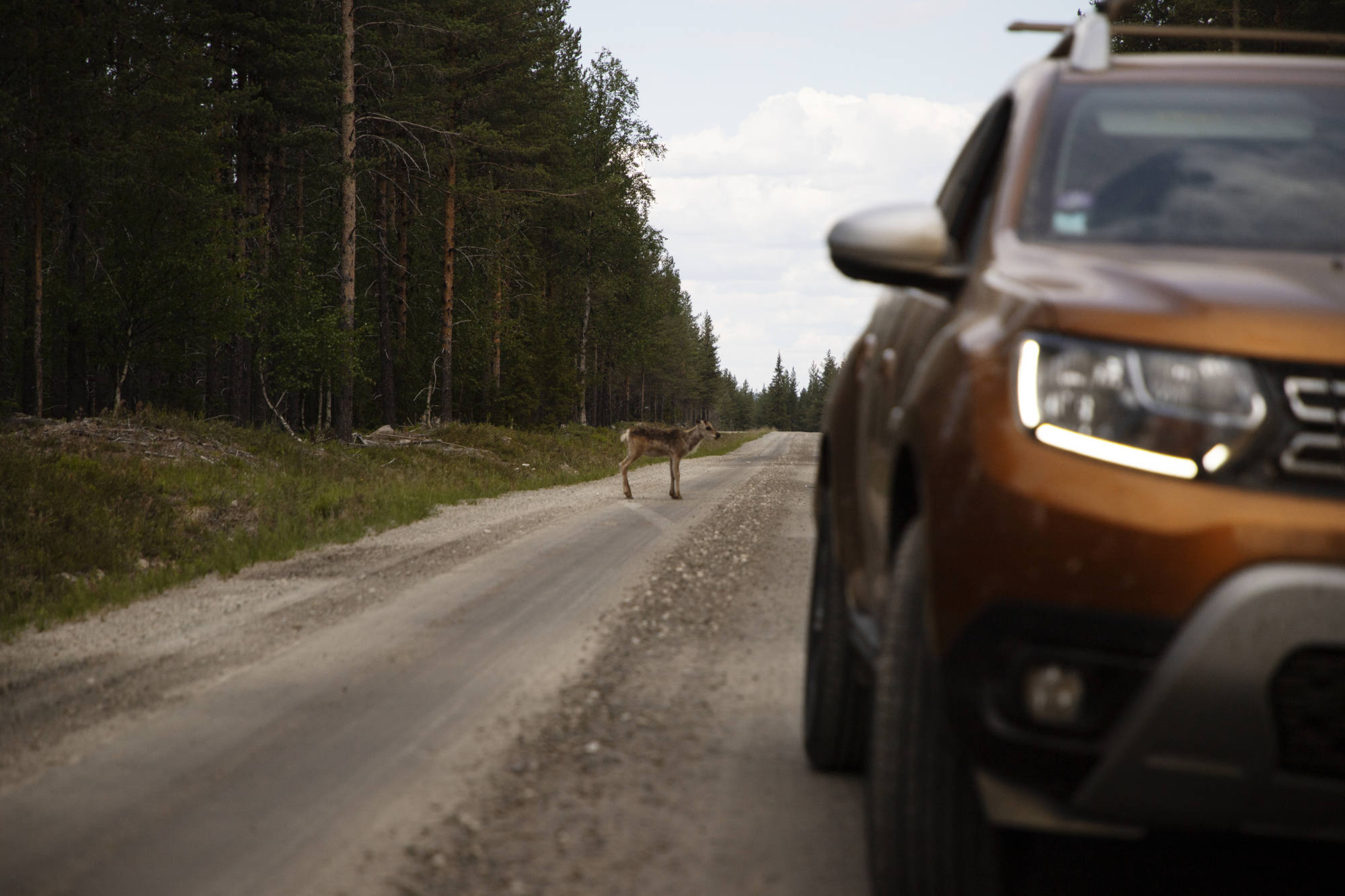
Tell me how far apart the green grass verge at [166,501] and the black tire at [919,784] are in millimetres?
6619

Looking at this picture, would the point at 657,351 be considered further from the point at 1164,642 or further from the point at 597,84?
the point at 1164,642

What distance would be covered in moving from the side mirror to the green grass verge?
6.51 meters

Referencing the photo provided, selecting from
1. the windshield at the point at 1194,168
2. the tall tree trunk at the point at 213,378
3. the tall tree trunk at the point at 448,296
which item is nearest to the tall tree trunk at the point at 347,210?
the tall tree trunk at the point at 448,296

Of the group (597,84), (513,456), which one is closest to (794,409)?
(597,84)

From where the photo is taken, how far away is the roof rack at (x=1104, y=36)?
3113mm

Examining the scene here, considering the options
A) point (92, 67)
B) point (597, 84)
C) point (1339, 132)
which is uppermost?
point (597, 84)

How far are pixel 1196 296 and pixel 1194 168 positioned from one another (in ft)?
2.80

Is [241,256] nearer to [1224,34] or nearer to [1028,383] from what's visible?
[1224,34]

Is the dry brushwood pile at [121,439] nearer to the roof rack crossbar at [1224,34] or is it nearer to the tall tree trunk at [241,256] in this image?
the tall tree trunk at [241,256]

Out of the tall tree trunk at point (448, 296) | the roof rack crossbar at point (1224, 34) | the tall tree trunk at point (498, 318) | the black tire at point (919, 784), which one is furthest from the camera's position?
the tall tree trunk at point (498, 318)

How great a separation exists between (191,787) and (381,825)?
32.7 inches

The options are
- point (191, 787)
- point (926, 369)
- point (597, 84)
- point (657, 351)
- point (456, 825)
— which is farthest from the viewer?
point (657, 351)

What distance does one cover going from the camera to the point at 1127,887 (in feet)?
9.54

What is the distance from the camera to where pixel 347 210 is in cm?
2430
